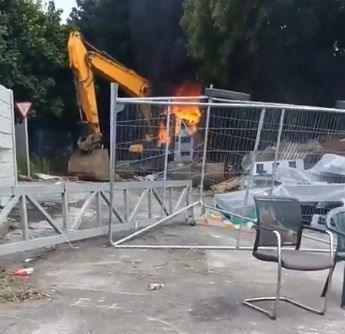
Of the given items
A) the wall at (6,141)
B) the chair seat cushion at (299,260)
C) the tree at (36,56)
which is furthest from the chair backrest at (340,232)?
the tree at (36,56)

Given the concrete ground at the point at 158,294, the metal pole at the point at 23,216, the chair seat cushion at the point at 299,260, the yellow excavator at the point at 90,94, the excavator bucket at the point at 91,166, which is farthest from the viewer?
the yellow excavator at the point at 90,94

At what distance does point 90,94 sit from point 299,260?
17493 mm

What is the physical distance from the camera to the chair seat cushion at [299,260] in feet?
17.4

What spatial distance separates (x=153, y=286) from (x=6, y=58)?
17.6 m

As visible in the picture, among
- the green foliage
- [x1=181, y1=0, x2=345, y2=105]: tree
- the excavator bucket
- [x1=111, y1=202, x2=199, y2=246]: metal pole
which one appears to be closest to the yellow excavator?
the excavator bucket

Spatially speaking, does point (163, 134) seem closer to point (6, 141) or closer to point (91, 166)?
point (6, 141)

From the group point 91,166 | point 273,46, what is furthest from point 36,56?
point 273,46

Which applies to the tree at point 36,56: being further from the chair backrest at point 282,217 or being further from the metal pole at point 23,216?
the chair backrest at point 282,217

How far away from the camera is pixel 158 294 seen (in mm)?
5891

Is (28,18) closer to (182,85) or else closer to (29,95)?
(29,95)

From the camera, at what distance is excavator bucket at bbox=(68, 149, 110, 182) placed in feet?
70.3

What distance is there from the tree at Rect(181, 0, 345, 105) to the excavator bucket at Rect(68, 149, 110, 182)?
5.17 m

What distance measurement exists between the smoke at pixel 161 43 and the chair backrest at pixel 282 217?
2089cm

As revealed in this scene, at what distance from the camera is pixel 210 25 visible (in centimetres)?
2195
